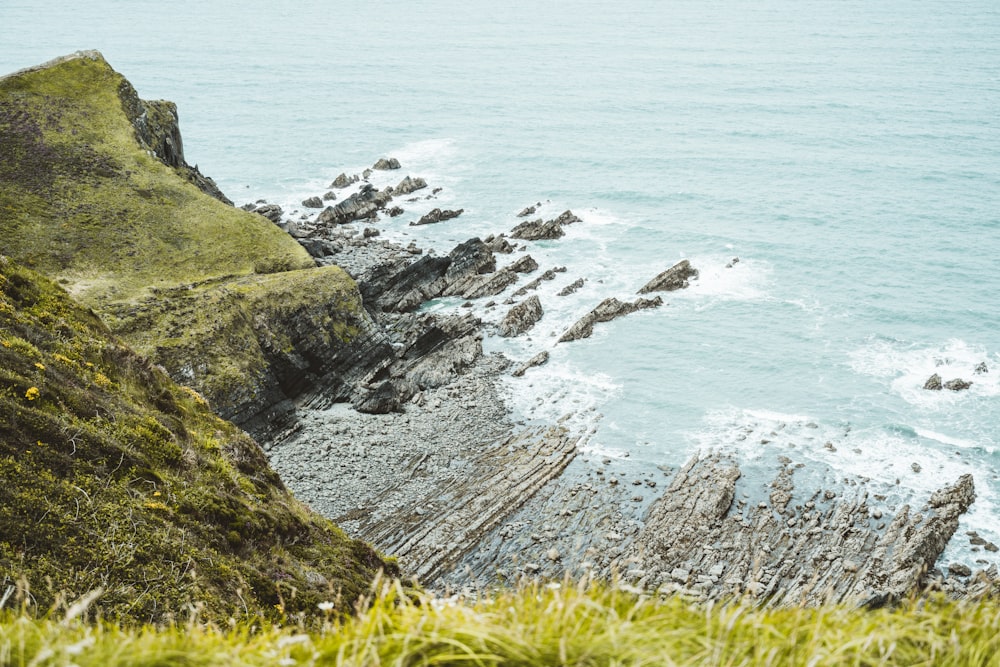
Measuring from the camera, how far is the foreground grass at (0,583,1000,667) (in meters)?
4.87

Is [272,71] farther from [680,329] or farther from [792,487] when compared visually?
[792,487]

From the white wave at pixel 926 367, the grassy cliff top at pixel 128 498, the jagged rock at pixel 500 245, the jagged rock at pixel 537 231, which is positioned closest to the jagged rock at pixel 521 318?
the jagged rock at pixel 500 245

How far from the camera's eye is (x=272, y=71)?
168 meters

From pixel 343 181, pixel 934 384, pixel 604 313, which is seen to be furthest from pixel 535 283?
pixel 343 181

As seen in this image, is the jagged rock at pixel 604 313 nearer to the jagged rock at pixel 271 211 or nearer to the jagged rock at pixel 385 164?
the jagged rock at pixel 271 211

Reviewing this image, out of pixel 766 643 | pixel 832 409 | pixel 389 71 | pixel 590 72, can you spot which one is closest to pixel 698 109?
pixel 590 72

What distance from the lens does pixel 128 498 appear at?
1483 centimetres

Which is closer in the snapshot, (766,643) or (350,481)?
(766,643)

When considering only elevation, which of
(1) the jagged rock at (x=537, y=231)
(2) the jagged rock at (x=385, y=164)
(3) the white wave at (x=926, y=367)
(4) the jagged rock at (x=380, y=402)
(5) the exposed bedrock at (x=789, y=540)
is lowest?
(5) the exposed bedrock at (x=789, y=540)

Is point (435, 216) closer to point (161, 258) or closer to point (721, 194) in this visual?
point (161, 258)

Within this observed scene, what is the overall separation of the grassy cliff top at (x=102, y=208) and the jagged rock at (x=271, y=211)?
1572cm

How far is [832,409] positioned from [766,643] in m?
43.7

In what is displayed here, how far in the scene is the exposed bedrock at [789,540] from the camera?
30109 millimetres

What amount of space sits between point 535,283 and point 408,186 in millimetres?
32746
